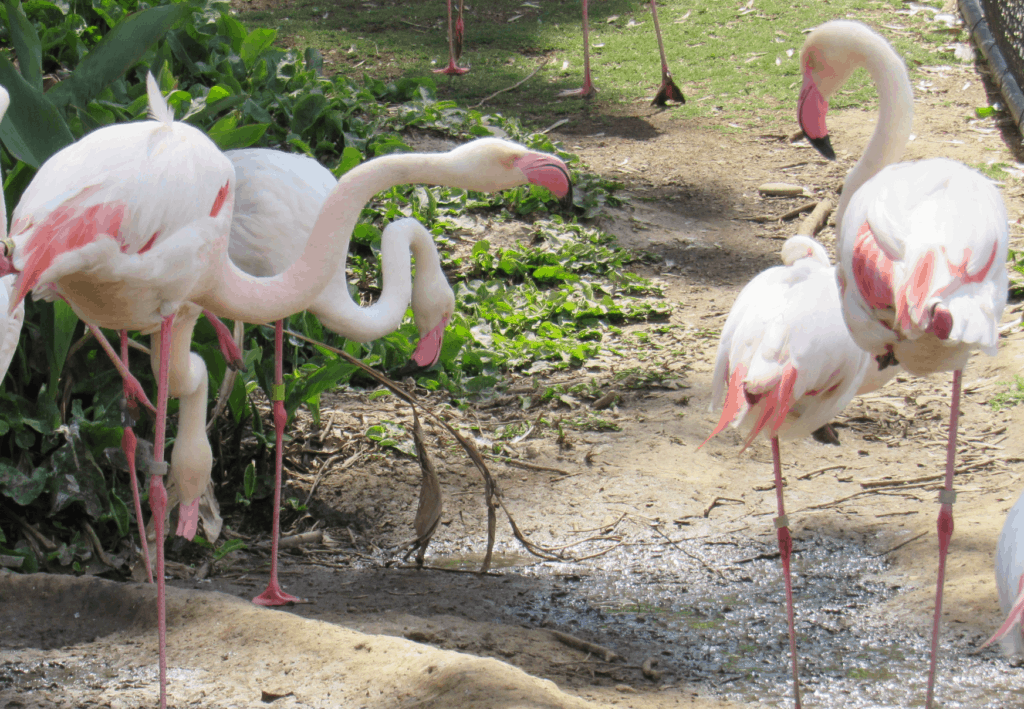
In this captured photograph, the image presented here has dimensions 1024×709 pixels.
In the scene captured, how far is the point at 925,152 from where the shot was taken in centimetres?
657

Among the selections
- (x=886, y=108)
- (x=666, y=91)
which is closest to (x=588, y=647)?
(x=886, y=108)

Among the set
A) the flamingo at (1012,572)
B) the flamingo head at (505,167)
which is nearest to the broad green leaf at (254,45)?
the flamingo head at (505,167)

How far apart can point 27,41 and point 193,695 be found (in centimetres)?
240

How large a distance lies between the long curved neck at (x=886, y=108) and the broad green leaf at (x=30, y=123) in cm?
254

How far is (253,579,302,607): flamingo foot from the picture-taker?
3.19 meters

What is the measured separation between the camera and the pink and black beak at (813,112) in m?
3.40

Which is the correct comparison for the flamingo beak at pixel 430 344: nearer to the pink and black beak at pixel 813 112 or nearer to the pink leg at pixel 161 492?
the pink leg at pixel 161 492

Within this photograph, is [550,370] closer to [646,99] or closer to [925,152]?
[925,152]

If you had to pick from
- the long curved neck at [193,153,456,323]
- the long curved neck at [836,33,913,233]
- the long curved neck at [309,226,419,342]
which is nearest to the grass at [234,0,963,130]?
the long curved neck at [309,226,419,342]

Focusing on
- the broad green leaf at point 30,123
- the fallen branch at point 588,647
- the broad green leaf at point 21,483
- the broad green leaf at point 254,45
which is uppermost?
the broad green leaf at point 254,45

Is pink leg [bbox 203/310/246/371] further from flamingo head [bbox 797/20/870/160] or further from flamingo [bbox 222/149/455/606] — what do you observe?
flamingo head [bbox 797/20/870/160]

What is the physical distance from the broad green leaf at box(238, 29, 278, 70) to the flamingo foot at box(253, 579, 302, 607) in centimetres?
346

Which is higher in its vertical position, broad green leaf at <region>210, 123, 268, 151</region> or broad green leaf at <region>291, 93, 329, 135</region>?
broad green leaf at <region>210, 123, 268, 151</region>

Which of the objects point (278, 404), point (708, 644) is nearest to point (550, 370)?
point (278, 404)
